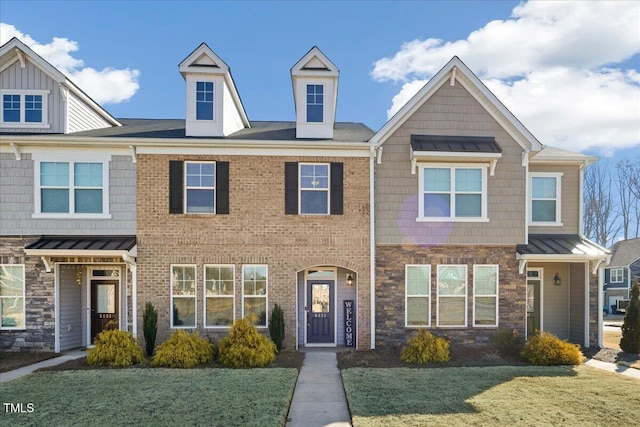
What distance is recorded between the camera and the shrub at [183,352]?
10977 millimetres

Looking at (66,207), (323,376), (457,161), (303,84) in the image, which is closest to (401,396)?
(323,376)

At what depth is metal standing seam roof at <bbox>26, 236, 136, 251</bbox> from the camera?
12250 millimetres

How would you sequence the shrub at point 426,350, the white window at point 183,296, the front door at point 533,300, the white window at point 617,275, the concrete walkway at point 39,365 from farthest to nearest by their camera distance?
the white window at point 617,275, the front door at point 533,300, the white window at point 183,296, the shrub at point 426,350, the concrete walkway at point 39,365

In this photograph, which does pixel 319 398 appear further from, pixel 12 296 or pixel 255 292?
pixel 12 296

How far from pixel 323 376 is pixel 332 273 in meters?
4.15

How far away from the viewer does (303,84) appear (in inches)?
539

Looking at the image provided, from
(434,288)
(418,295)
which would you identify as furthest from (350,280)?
(434,288)

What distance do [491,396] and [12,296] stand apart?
1370cm

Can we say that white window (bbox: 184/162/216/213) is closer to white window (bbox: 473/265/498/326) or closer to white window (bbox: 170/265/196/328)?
white window (bbox: 170/265/196/328)

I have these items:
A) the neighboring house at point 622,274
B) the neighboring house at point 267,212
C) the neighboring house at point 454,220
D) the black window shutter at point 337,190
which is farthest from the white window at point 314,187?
the neighboring house at point 622,274

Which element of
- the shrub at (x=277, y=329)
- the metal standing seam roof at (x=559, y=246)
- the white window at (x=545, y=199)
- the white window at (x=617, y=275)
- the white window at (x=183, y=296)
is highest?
the white window at (x=545, y=199)

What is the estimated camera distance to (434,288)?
13.2 m

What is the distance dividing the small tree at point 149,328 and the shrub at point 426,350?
7.28m

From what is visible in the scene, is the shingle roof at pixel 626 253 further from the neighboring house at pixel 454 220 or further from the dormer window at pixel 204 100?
the dormer window at pixel 204 100
